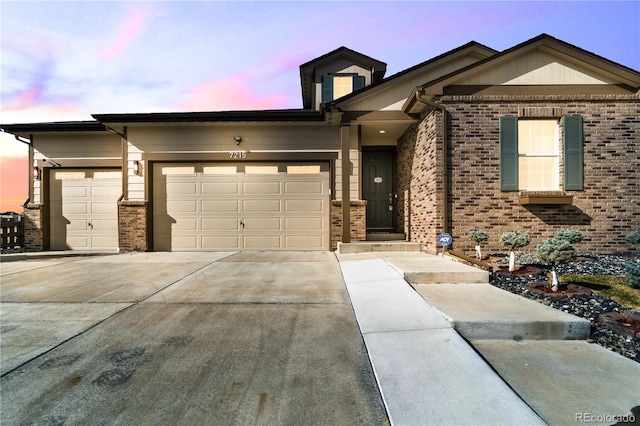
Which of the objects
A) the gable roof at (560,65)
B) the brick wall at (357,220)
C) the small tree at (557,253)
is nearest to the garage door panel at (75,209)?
the brick wall at (357,220)

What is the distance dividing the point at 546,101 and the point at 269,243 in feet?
28.4

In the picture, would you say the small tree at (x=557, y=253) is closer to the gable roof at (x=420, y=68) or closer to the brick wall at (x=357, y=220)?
the brick wall at (x=357, y=220)

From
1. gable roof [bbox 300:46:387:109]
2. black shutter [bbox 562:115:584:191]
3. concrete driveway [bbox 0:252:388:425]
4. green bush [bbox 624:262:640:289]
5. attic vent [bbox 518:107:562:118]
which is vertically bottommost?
concrete driveway [bbox 0:252:388:425]

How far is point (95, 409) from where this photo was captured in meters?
2.02

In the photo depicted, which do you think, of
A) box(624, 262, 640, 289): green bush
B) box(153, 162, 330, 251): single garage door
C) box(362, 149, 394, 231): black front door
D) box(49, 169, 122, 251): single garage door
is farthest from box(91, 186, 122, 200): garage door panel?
box(624, 262, 640, 289): green bush

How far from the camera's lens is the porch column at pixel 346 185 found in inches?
351

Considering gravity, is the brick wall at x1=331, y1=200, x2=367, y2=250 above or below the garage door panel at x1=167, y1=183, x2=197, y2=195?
below

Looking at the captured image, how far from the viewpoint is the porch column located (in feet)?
29.2

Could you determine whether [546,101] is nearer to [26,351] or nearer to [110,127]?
[26,351]

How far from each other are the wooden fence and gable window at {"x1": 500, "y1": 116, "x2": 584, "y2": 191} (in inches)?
606

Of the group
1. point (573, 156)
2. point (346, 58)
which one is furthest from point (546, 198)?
point (346, 58)

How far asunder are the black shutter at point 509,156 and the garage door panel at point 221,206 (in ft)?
25.2

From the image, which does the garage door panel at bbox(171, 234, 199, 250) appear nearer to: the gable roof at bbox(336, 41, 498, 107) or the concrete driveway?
Answer: the concrete driveway

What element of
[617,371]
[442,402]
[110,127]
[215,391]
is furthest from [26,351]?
[110,127]
